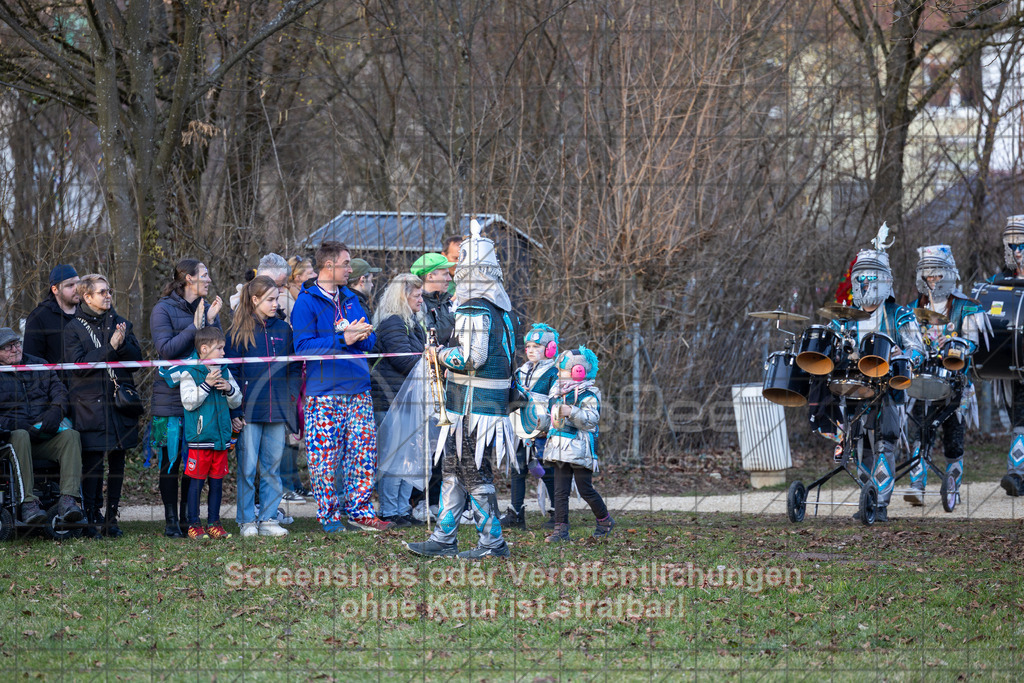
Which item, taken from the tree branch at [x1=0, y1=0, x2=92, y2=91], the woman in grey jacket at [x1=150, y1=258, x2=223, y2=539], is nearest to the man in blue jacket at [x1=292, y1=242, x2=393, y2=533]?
the woman in grey jacket at [x1=150, y1=258, x2=223, y2=539]

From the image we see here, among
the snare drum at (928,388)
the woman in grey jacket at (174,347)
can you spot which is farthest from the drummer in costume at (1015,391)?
the woman in grey jacket at (174,347)

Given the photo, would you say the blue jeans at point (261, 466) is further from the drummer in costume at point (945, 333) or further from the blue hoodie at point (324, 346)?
the drummer in costume at point (945, 333)


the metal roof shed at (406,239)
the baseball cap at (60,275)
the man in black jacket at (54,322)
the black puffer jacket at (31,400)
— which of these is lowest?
the black puffer jacket at (31,400)

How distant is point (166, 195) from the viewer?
10852 mm

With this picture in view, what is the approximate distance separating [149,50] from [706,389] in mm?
6811

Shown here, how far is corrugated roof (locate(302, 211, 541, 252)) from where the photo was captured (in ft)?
36.5

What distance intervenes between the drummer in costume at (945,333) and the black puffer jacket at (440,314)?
3.86 m

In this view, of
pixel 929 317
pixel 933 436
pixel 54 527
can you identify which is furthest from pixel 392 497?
pixel 933 436

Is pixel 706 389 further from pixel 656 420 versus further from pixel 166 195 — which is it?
pixel 166 195

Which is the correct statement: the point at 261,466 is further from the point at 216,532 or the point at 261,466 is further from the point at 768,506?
the point at 768,506

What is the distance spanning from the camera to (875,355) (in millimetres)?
7766

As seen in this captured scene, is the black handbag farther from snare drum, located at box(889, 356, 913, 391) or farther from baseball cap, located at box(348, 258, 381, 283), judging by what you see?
snare drum, located at box(889, 356, 913, 391)

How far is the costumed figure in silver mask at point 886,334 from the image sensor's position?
8.00m

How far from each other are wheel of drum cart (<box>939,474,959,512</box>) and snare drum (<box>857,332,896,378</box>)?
1429mm
